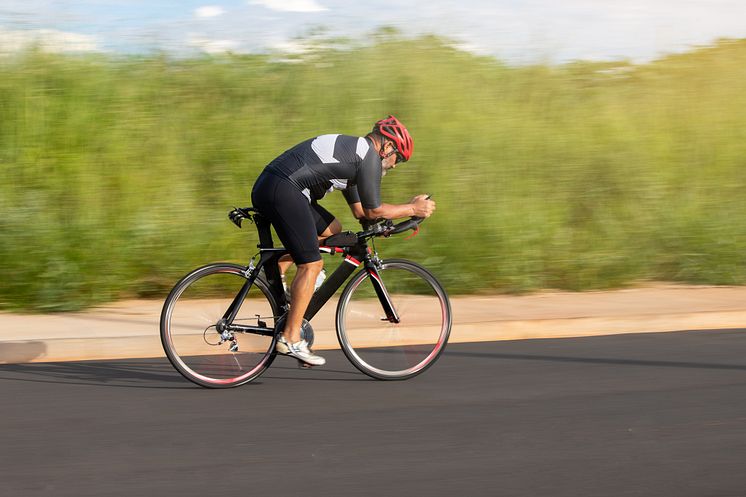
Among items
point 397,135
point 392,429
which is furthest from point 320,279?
point 392,429

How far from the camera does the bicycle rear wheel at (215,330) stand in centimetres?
688

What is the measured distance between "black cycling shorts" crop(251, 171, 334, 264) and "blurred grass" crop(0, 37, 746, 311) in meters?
4.01

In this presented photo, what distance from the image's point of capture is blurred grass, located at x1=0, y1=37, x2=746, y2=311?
36.2 ft

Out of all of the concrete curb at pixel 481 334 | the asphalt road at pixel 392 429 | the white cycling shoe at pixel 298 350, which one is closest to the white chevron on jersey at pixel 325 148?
the white cycling shoe at pixel 298 350

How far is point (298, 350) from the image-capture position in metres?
6.98

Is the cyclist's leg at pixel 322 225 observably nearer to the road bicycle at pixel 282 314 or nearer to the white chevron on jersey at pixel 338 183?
the road bicycle at pixel 282 314

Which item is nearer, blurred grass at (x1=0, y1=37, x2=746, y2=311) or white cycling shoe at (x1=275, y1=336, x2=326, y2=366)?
white cycling shoe at (x1=275, y1=336, x2=326, y2=366)

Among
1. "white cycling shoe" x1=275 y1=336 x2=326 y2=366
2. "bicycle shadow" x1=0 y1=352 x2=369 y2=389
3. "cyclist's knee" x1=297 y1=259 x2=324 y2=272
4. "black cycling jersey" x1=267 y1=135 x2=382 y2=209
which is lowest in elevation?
"bicycle shadow" x1=0 y1=352 x2=369 y2=389

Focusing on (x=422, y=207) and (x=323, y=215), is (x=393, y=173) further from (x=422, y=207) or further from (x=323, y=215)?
(x=422, y=207)

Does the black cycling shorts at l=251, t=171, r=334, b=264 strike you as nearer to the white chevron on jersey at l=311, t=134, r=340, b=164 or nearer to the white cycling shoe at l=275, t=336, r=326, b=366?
the white chevron on jersey at l=311, t=134, r=340, b=164

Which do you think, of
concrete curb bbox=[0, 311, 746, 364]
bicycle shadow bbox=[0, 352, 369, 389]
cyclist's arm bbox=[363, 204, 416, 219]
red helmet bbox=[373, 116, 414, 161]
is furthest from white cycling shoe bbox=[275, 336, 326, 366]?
concrete curb bbox=[0, 311, 746, 364]

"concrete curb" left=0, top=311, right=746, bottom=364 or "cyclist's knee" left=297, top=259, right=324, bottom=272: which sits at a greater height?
"cyclist's knee" left=297, top=259, right=324, bottom=272

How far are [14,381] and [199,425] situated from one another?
6.25ft

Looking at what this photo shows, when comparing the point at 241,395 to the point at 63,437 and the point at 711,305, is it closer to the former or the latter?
the point at 63,437
